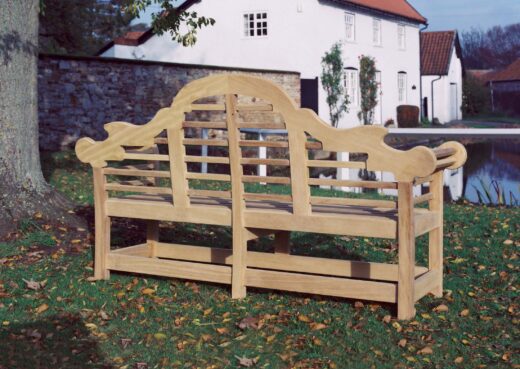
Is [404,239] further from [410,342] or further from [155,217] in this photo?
[155,217]

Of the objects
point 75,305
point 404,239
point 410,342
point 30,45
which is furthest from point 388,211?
point 30,45

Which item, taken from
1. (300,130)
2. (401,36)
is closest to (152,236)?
(300,130)

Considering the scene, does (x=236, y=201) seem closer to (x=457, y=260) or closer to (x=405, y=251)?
(x=405, y=251)

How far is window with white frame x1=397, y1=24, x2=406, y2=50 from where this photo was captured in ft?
124

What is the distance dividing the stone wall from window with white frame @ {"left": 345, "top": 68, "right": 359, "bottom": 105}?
11842mm

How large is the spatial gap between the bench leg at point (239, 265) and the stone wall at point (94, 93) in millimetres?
12987

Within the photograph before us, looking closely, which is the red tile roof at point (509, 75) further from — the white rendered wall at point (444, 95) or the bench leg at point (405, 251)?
the bench leg at point (405, 251)

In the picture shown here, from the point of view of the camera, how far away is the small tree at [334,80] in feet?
97.6

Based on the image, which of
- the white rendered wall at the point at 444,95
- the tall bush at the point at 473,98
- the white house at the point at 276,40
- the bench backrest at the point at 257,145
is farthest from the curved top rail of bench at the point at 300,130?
the tall bush at the point at 473,98

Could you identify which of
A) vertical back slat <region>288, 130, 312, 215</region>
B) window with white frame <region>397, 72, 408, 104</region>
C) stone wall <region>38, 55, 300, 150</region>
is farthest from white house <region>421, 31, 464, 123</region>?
vertical back slat <region>288, 130, 312, 215</region>

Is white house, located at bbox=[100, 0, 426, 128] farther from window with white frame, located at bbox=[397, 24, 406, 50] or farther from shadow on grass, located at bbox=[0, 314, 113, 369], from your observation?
shadow on grass, located at bbox=[0, 314, 113, 369]

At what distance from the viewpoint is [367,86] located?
107ft

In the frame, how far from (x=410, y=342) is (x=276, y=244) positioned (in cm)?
155

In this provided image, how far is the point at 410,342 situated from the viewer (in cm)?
495
